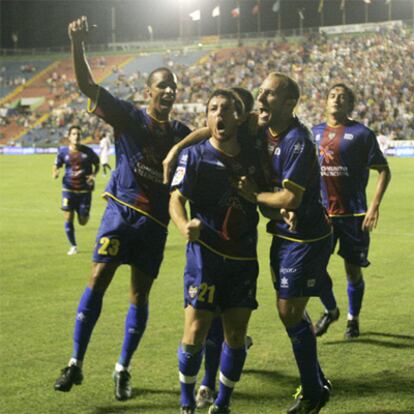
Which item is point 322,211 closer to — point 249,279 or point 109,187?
point 249,279

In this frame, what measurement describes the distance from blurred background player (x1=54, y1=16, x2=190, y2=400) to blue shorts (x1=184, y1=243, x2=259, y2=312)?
1.13 m

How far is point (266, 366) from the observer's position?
6.80 metres

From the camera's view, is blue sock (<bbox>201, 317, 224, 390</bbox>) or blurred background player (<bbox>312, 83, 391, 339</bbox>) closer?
blue sock (<bbox>201, 317, 224, 390</bbox>)

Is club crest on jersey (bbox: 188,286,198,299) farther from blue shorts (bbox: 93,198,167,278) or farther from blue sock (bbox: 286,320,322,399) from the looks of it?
blue shorts (bbox: 93,198,167,278)

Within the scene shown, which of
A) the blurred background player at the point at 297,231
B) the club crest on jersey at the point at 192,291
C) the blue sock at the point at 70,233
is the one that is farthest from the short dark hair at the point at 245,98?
the blue sock at the point at 70,233

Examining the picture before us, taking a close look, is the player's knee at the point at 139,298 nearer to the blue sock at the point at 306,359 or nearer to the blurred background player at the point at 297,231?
the blurred background player at the point at 297,231

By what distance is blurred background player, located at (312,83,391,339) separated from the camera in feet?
25.8

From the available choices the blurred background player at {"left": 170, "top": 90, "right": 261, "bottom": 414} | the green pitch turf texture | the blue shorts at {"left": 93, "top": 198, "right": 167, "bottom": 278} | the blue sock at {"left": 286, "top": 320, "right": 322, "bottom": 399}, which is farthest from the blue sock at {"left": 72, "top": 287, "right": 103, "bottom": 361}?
the blue sock at {"left": 286, "top": 320, "right": 322, "bottom": 399}

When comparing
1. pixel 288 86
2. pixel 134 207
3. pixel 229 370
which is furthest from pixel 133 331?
pixel 288 86

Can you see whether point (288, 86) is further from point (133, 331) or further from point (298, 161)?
point (133, 331)

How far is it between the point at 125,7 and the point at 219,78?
23.2 meters

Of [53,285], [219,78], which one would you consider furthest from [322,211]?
[219,78]

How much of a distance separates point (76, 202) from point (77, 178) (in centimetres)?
46

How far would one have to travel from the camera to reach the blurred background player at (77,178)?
14.5 meters
